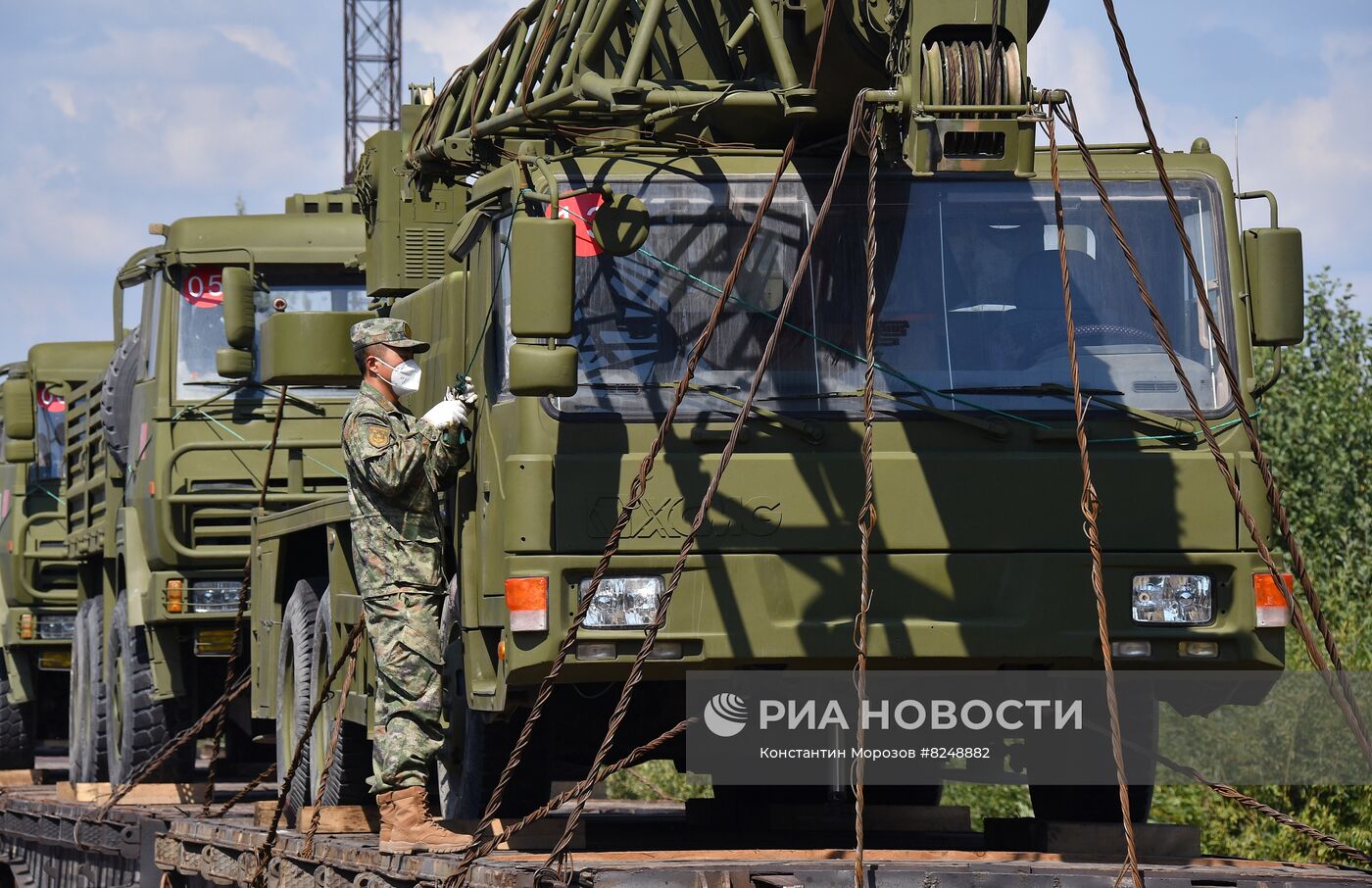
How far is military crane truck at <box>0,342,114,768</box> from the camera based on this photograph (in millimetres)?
16641

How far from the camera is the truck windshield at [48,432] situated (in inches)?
685

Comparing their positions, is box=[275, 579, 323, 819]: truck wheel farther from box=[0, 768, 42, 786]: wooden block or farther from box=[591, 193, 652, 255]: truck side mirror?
box=[0, 768, 42, 786]: wooden block

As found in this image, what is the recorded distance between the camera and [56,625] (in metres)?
16.7

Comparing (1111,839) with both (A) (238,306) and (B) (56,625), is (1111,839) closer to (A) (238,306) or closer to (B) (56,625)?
(A) (238,306)

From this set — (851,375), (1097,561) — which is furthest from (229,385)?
(1097,561)

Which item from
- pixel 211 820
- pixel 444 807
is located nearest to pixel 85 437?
pixel 211 820

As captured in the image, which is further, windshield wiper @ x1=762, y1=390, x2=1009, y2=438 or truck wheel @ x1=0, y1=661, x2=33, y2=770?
truck wheel @ x1=0, y1=661, x2=33, y2=770

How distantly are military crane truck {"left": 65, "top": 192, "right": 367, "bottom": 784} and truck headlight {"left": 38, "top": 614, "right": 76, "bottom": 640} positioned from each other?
303 cm

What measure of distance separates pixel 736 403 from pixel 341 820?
10.3ft

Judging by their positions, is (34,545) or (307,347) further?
(34,545)

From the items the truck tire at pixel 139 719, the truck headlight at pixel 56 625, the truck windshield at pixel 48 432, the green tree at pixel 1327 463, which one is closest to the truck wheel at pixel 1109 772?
the truck tire at pixel 139 719

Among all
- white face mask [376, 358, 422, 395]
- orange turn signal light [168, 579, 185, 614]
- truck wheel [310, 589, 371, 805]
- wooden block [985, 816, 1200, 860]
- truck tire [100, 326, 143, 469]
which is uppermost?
truck tire [100, 326, 143, 469]

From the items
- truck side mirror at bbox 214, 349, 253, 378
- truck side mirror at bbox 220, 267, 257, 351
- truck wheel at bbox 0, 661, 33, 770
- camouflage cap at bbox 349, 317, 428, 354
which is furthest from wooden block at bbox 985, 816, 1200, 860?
truck wheel at bbox 0, 661, 33, 770

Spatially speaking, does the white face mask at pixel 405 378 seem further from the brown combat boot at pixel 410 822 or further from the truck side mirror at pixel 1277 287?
the truck side mirror at pixel 1277 287
